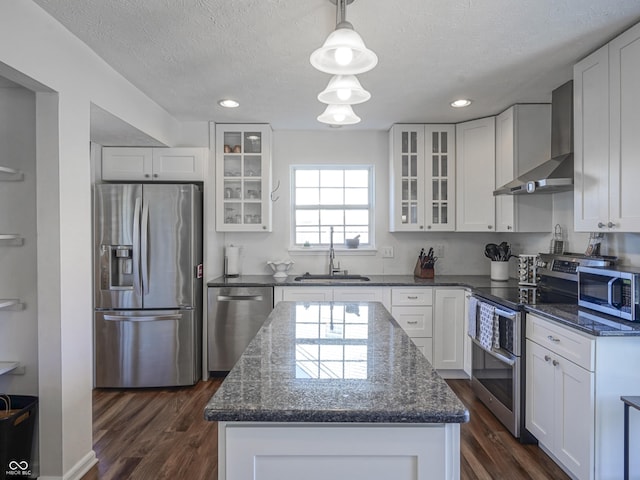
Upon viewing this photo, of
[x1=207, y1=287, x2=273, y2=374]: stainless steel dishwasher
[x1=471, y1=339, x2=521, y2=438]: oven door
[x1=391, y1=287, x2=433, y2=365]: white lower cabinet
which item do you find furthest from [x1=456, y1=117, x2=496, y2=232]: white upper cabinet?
[x1=207, y1=287, x2=273, y2=374]: stainless steel dishwasher

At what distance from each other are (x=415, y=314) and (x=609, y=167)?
1.90 metres

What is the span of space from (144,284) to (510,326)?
9.44ft

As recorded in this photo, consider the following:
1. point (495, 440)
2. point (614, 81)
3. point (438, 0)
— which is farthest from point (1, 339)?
point (614, 81)

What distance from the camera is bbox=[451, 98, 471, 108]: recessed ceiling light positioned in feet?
10.3

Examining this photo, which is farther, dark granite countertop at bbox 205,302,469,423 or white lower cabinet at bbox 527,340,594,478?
white lower cabinet at bbox 527,340,594,478

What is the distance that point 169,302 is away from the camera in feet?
11.0

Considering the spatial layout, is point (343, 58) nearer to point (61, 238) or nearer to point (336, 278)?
point (61, 238)

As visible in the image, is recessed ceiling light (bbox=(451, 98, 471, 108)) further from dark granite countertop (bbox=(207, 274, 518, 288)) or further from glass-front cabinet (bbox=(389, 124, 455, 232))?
dark granite countertop (bbox=(207, 274, 518, 288))

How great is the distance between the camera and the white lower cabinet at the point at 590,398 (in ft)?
6.02

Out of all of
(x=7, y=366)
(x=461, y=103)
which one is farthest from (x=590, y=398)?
(x=7, y=366)

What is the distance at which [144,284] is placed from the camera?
329 cm

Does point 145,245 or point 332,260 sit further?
point 332,260

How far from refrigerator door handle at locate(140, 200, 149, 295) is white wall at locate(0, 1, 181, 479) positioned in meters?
1.03

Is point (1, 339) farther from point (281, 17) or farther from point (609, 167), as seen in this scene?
point (609, 167)
